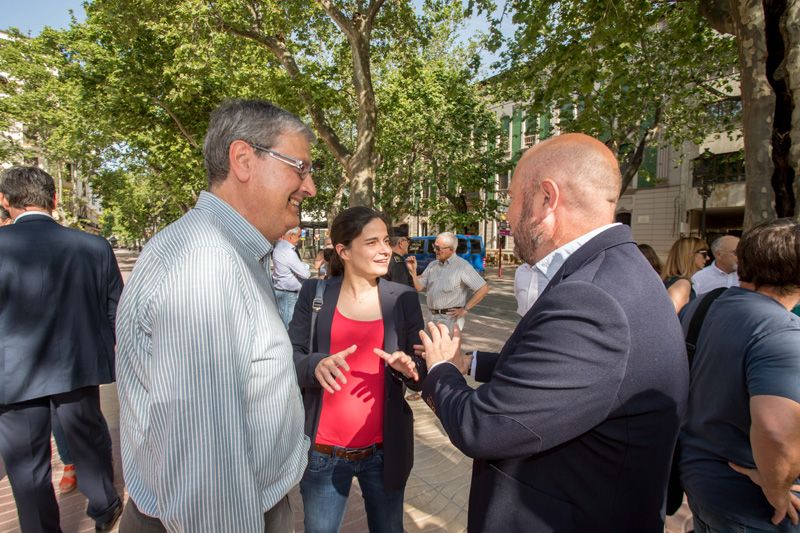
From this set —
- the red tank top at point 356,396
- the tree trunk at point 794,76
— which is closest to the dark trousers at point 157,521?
the red tank top at point 356,396

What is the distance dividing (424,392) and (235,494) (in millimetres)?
632

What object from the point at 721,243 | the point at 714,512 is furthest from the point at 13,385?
the point at 721,243

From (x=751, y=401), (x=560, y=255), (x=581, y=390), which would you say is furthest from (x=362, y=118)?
(x=581, y=390)

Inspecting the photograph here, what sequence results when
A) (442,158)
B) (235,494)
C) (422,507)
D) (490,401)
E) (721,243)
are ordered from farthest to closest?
(442,158) < (721,243) < (422,507) < (490,401) < (235,494)

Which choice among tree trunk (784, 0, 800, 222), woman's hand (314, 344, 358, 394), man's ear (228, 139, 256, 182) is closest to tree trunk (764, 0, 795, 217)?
tree trunk (784, 0, 800, 222)

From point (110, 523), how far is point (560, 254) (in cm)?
336

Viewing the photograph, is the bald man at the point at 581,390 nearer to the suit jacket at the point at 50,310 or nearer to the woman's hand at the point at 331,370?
the woman's hand at the point at 331,370

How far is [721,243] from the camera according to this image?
421cm

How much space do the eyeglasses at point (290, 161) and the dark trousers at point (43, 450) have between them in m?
2.35

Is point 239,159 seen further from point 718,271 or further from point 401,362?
point 718,271

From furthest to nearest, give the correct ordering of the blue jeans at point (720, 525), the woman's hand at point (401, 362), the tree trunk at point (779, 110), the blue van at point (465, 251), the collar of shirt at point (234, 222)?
the blue van at point (465, 251)
the tree trunk at point (779, 110)
the woman's hand at point (401, 362)
the blue jeans at point (720, 525)
the collar of shirt at point (234, 222)

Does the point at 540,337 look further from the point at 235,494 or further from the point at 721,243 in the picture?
the point at 721,243

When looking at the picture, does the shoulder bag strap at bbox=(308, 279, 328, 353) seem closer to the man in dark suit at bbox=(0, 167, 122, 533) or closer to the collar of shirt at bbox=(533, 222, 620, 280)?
the collar of shirt at bbox=(533, 222, 620, 280)

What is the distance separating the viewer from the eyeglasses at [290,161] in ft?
4.38
